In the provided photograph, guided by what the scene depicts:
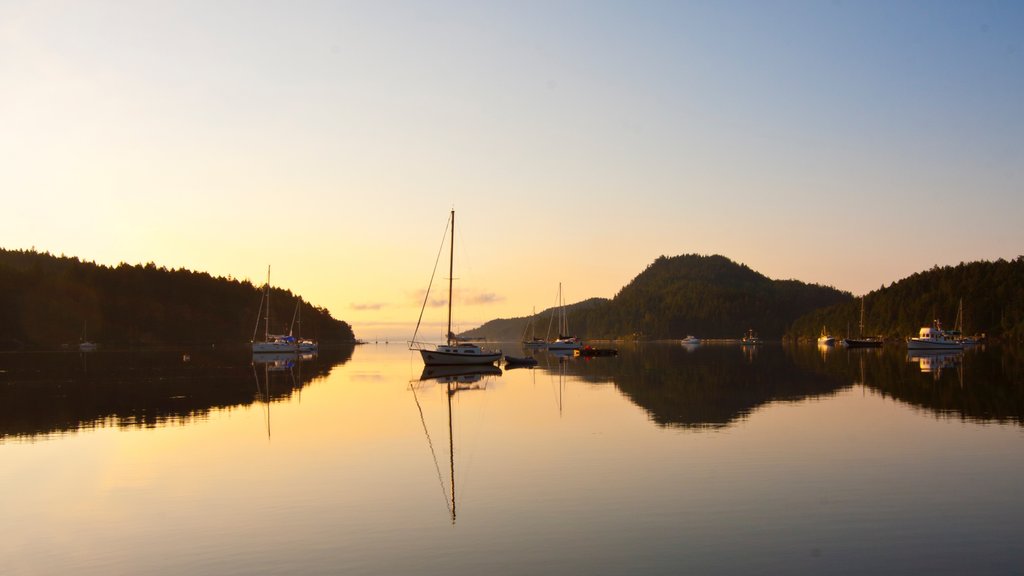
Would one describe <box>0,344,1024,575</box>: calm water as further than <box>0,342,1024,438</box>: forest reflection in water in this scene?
No

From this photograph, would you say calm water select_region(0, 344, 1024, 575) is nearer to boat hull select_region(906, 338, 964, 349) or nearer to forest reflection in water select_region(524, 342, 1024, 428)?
forest reflection in water select_region(524, 342, 1024, 428)

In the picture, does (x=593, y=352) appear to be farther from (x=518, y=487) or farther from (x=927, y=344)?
(x=518, y=487)

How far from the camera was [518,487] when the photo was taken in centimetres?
2598

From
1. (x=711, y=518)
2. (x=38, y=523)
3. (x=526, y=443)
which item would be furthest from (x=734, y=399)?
(x=38, y=523)

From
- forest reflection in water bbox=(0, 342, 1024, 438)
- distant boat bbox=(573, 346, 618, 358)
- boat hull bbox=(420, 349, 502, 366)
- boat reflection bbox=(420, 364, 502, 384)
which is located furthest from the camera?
distant boat bbox=(573, 346, 618, 358)

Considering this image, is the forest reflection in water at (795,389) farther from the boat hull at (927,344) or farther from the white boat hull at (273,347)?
the white boat hull at (273,347)

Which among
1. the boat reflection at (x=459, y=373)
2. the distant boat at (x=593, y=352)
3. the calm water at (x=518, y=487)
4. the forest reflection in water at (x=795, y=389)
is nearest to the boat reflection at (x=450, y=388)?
the boat reflection at (x=459, y=373)

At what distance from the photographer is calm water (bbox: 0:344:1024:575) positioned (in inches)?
724

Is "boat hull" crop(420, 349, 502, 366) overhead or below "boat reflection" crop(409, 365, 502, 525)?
overhead

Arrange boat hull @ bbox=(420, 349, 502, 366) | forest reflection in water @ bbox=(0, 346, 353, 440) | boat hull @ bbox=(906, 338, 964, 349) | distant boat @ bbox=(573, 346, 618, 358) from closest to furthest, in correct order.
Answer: forest reflection in water @ bbox=(0, 346, 353, 440) < boat hull @ bbox=(420, 349, 502, 366) < distant boat @ bbox=(573, 346, 618, 358) < boat hull @ bbox=(906, 338, 964, 349)

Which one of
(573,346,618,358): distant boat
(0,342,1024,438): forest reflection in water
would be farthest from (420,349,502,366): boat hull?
(573,346,618,358): distant boat

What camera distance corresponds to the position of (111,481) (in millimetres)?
27703

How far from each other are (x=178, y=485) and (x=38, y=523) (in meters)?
5.25

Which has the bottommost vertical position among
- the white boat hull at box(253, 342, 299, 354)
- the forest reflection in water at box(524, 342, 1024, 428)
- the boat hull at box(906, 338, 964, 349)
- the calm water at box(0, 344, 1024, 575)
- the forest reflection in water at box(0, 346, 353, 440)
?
the calm water at box(0, 344, 1024, 575)
